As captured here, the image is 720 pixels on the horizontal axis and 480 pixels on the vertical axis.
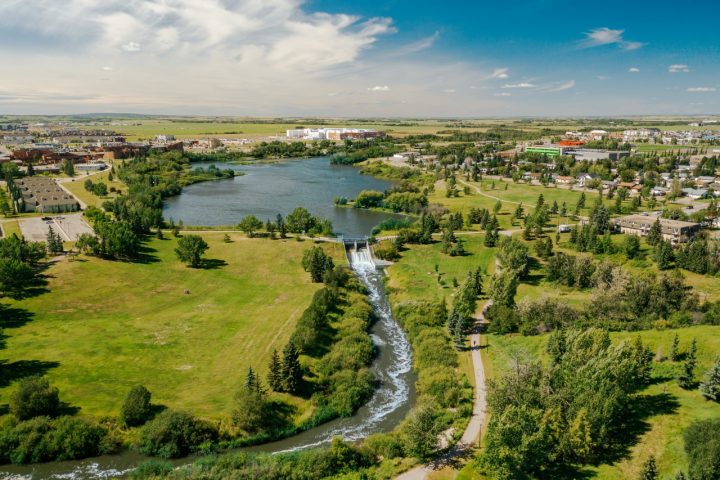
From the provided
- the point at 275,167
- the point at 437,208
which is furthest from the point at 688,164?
the point at 275,167

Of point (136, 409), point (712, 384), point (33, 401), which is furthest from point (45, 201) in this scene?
point (712, 384)

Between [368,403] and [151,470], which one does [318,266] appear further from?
[151,470]

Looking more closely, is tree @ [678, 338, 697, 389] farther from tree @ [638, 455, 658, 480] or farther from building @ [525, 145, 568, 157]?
building @ [525, 145, 568, 157]

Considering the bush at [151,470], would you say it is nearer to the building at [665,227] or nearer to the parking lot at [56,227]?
the parking lot at [56,227]

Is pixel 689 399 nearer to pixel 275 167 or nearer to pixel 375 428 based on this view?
pixel 375 428

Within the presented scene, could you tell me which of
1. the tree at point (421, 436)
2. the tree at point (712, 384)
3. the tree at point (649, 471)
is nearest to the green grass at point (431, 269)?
the tree at point (421, 436)
